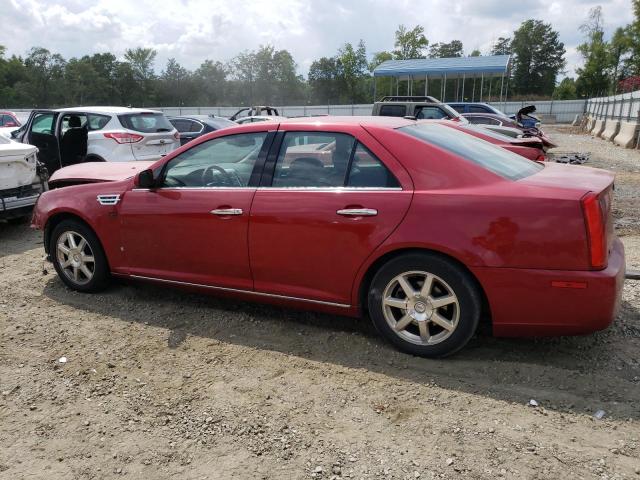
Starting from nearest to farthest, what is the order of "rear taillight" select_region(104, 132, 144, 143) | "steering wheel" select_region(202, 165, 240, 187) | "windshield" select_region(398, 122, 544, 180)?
"windshield" select_region(398, 122, 544, 180)
"steering wheel" select_region(202, 165, 240, 187)
"rear taillight" select_region(104, 132, 144, 143)

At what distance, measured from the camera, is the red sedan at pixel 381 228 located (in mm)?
3158

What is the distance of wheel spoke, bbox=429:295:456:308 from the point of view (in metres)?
3.38

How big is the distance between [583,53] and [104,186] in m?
76.5

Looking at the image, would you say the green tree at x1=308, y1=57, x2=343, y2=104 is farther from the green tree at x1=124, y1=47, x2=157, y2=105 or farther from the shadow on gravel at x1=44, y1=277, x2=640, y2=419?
the shadow on gravel at x1=44, y1=277, x2=640, y2=419

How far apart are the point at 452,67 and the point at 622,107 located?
14.3 meters

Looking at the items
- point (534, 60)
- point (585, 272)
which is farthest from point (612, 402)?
point (534, 60)

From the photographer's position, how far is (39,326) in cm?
434

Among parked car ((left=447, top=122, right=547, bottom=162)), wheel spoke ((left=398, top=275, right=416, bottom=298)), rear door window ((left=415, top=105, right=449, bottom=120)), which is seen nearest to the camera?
wheel spoke ((left=398, top=275, right=416, bottom=298))

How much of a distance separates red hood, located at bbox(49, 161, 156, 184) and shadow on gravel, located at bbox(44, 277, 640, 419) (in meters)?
1.29

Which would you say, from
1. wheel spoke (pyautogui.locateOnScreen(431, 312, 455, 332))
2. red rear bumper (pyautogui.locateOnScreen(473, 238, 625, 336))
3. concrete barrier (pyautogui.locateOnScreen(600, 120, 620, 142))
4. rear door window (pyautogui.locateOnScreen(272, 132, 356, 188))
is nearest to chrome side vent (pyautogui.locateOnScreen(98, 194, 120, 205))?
rear door window (pyautogui.locateOnScreen(272, 132, 356, 188))

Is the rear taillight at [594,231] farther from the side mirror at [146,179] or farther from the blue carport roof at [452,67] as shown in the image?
the blue carport roof at [452,67]

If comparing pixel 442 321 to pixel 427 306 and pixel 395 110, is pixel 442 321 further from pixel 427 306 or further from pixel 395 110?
pixel 395 110

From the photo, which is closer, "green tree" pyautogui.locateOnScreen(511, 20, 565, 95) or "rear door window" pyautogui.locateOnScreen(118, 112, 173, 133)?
"rear door window" pyautogui.locateOnScreen(118, 112, 173, 133)

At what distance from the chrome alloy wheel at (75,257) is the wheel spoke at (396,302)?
278cm
